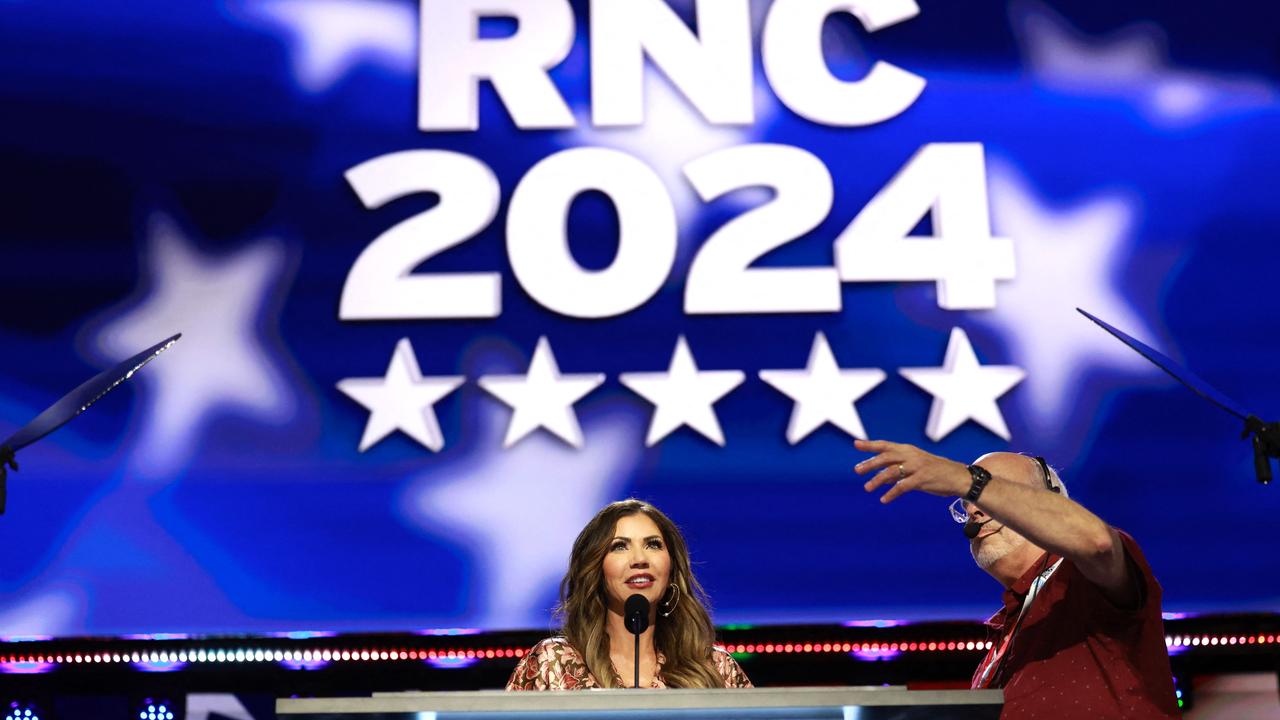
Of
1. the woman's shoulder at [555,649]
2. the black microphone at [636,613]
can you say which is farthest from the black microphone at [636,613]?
the woman's shoulder at [555,649]

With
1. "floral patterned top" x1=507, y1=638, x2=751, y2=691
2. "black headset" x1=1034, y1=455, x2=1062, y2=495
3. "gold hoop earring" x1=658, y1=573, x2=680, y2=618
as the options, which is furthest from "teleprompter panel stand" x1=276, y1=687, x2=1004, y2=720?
"gold hoop earring" x1=658, y1=573, x2=680, y2=618

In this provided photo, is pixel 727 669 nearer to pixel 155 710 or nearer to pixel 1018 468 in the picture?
pixel 1018 468

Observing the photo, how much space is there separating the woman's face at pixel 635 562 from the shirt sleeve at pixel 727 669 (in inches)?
8.4

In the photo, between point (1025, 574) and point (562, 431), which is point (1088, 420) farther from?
point (562, 431)

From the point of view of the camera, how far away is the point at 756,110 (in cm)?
448

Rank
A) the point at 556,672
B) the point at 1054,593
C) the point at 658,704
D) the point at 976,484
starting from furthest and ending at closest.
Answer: the point at 556,672 < the point at 1054,593 < the point at 976,484 < the point at 658,704

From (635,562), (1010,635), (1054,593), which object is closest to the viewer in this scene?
(1054,593)

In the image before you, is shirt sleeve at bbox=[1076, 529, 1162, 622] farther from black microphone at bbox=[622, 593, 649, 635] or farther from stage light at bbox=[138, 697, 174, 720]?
stage light at bbox=[138, 697, 174, 720]

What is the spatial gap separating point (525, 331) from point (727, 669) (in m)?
1.29

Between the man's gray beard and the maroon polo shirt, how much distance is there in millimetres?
141

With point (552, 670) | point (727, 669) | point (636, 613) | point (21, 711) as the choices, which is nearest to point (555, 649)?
point (552, 670)

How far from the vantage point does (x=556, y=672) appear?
3357 mm

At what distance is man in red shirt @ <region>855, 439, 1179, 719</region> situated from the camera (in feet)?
8.34

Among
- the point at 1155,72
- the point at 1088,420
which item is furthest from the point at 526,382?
the point at 1155,72
